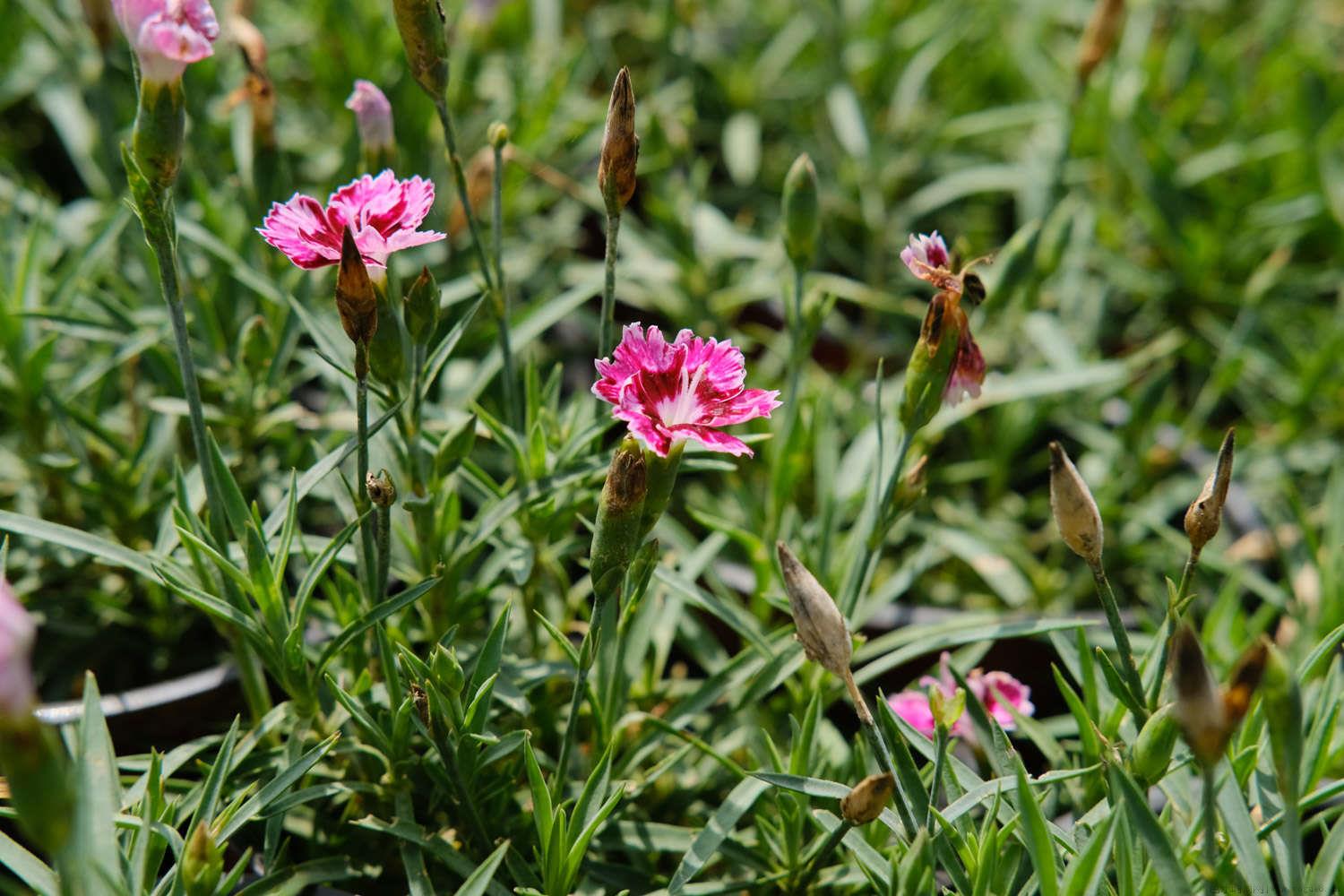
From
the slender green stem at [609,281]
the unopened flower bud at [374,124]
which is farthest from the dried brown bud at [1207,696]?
the unopened flower bud at [374,124]

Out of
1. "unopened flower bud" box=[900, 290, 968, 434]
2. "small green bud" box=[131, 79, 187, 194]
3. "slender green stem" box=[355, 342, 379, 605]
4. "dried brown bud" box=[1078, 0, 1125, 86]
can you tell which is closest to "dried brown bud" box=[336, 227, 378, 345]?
"slender green stem" box=[355, 342, 379, 605]

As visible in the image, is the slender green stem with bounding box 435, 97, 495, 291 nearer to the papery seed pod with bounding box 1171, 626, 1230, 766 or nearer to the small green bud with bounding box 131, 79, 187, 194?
the small green bud with bounding box 131, 79, 187, 194

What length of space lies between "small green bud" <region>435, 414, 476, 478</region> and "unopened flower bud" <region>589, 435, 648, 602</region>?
0.69 feet

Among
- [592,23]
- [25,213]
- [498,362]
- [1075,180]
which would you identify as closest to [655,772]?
[498,362]

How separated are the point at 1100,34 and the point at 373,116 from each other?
865 mm

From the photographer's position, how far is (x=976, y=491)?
5.24 feet

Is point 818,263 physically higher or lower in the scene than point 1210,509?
lower

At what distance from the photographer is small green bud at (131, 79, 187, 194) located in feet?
2.53

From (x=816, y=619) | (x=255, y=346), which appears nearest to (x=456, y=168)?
(x=255, y=346)

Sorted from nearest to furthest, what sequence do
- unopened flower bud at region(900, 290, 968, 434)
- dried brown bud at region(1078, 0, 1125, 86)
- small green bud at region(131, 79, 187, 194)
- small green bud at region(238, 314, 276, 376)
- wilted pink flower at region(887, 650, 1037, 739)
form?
small green bud at region(131, 79, 187, 194) < unopened flower bud at region(900, 290, 968, 434) < wilted pink flower at region(887, 650, 1037, 739) < small green bud at region(238, 314, 276, 376) < dried brown bud at region(1078, 0, 1125, 86)

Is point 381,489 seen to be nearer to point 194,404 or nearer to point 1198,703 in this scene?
point 194,404

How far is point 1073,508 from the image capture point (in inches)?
31.8

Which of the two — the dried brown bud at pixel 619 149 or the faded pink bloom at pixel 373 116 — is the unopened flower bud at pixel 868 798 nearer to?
the dried brown bud at pixel 619 149

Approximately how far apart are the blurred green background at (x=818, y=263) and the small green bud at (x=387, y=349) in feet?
0.61
